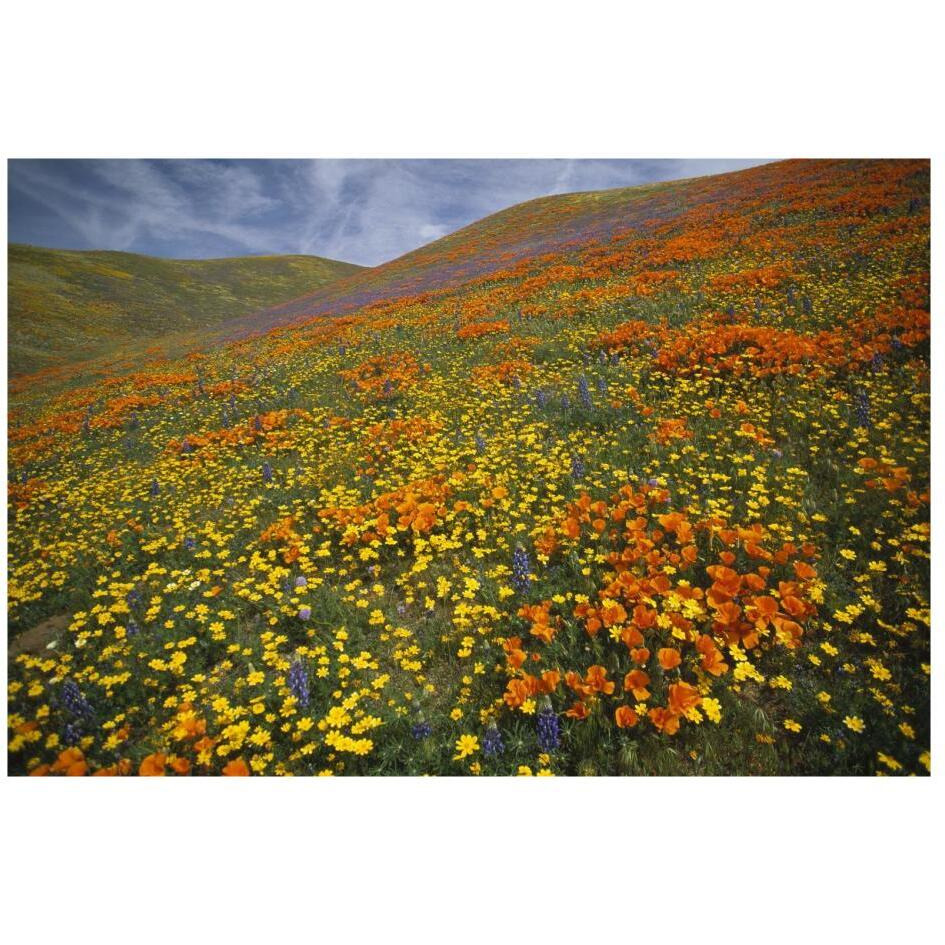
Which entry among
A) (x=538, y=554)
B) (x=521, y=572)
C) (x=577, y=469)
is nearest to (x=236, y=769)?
(x=521, y=572)

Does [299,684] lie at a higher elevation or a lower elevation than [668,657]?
lower

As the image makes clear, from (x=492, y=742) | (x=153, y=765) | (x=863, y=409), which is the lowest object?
(x=153, y=765)

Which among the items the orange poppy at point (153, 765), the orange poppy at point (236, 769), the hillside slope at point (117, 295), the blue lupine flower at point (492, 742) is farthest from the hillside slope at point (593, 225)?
the orange poppy at point (153, 765)

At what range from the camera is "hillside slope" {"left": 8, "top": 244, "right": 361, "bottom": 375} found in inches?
193

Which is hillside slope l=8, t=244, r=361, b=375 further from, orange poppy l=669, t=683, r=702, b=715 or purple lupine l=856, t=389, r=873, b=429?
purple lupine l=856, t=389, r=873, b=429

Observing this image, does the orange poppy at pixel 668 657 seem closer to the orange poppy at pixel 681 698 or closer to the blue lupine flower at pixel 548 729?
the orange poppy at pixel 681 698

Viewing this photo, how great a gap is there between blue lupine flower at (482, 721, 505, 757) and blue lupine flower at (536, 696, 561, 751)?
0.66 feet

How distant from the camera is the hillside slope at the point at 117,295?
193 inches

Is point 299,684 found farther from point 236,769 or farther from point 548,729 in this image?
point 548,729

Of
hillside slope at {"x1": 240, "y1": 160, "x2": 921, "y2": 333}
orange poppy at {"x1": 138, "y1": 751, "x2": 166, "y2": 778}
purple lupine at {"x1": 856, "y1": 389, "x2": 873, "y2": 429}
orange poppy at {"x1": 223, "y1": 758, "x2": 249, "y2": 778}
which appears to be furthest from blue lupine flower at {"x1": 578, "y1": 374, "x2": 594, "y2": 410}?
orange poppy at {"x1": 138, "y1": 751, "x2": 166, "y2": 778}

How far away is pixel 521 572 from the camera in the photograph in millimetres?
3111

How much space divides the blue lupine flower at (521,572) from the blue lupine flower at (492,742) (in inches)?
→ 35.3

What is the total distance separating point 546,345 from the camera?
Answer: 687cm

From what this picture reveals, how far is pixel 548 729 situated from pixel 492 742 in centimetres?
29
